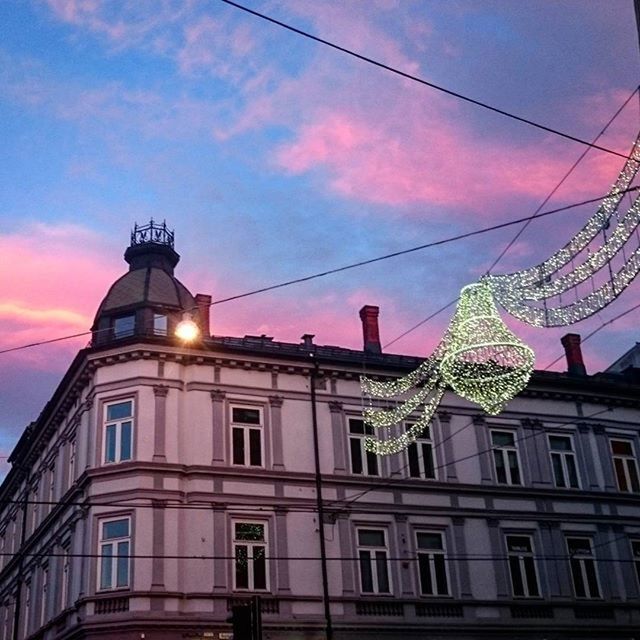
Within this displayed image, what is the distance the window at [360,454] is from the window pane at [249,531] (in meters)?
3.94

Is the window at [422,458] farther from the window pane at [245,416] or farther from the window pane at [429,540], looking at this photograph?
the window pane at [245,416]

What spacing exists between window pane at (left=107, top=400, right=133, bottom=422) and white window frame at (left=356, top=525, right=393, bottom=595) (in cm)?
816

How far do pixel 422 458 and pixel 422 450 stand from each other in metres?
0.33

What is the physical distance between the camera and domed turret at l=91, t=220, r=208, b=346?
3433 cm

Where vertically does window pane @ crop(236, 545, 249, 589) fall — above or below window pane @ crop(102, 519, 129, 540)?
below

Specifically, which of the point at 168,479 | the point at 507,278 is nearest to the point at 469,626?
the point at 168,479

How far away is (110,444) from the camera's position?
102ft

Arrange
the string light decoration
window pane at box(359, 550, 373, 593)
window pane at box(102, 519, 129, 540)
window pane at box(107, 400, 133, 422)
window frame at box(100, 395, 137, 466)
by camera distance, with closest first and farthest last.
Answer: the string light decoration
window pane at box(102, 519, 129, 540)
window frame at box(100, 395, 137, 466)
window pane at box(107, 400, 133, 422)
window pane at box(359, 550, 373, 593)

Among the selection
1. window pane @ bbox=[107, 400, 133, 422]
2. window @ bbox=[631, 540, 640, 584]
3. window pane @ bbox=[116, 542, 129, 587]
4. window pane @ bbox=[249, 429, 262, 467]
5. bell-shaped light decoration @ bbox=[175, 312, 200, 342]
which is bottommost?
window pane @ bbox=[116, 542, 129, 587]

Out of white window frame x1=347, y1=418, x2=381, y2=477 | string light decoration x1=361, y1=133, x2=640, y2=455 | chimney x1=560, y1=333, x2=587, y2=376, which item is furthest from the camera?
chimney x1=560, y1=333, x2=587, y2=376

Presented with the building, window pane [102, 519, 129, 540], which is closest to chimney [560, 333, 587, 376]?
the building

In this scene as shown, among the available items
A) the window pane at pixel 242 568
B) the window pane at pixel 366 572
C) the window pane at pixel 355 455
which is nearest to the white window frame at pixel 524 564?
the window pane at pixel 366 572

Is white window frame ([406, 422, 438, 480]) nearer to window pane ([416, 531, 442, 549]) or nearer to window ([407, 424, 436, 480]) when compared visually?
window ([407, 424, 436, 480])

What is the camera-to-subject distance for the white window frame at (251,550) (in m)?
30.4
